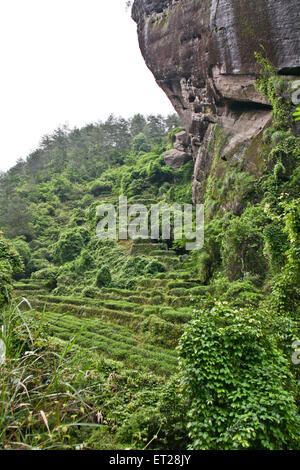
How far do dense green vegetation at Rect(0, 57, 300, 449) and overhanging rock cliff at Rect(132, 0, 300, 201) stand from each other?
Result: 3.23 ft

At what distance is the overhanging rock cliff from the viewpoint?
13122 mm

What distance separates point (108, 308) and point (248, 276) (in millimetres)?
6434

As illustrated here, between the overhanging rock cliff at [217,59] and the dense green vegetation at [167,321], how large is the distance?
0.98m

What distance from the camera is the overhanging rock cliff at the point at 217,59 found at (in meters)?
13.1

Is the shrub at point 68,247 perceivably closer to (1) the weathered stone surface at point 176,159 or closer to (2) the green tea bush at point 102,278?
(2) the green tea bush at point 102,278

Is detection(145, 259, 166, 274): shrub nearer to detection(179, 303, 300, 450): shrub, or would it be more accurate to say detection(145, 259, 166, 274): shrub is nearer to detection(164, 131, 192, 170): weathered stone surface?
detection(179, 303, 300, 450): shrub

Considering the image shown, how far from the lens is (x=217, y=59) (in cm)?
1652

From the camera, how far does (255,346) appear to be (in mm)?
4199

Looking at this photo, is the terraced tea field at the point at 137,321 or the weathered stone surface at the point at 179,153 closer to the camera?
the terraced tea field at the point at 137,321

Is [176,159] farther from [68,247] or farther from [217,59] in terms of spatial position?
[217,59]

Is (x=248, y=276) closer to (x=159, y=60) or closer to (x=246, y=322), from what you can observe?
(x=246, y=322)

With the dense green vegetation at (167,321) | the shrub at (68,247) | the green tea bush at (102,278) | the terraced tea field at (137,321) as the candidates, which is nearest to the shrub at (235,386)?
the dense green vegetation at (167,321)
